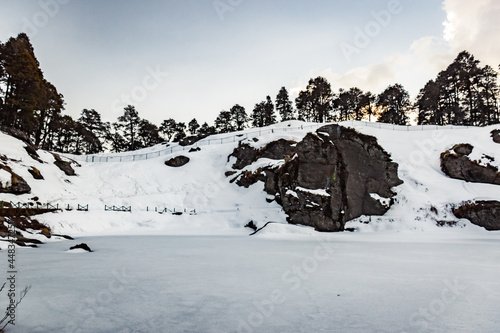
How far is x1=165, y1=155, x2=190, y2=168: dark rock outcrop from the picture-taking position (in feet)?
131

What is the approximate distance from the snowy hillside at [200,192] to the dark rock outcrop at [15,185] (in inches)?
24.1

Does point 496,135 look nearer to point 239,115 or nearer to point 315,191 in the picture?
point 315,191

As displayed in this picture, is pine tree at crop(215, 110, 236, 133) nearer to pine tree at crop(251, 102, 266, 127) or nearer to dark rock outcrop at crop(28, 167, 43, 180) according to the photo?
pine tree at crop(251, 102, 266, 127)

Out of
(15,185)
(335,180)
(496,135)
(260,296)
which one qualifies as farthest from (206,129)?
(260,296)

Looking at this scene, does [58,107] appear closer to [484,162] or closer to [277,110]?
[277,110]

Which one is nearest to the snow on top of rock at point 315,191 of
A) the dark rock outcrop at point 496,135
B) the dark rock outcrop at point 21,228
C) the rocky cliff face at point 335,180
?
the rocky cliff face at point 335,180

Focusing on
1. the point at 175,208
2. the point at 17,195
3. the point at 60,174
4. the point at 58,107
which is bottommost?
the point at 175,208

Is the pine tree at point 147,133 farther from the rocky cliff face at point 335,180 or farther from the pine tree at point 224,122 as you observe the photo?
the rocky cliff face at point 335,180

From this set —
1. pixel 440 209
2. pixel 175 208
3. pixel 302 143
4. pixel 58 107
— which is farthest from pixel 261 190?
pixel 58 107

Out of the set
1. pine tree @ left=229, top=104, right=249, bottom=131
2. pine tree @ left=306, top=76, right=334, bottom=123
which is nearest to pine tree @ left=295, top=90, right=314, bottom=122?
pine tree @ left=306, top=76, right=334, bottom=123

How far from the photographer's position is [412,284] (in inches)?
213

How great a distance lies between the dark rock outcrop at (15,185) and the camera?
2026 cm

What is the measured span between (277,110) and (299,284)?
73.1m

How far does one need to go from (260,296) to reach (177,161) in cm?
3769
